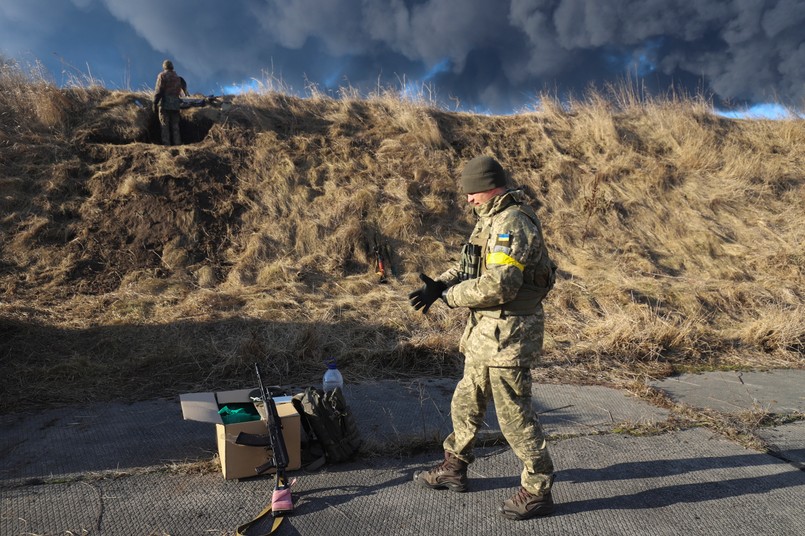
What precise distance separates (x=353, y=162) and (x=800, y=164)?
9.97m

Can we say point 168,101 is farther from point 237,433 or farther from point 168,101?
point 237,433

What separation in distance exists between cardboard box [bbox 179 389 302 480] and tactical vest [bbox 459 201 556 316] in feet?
4.67

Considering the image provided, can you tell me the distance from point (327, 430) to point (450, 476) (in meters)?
0.85

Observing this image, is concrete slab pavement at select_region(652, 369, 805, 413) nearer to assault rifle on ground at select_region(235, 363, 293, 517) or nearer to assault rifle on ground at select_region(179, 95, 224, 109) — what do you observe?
assault rifle on ground at select_region(235, 363, 293, 517)

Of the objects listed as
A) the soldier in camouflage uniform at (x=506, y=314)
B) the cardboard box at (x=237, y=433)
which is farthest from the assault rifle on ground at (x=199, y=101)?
the soldier in camouflage uniform at (x=506, y=314)

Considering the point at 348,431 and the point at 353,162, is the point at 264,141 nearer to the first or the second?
the point at 353,162

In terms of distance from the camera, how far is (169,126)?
991cm

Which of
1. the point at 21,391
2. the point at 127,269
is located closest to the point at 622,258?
the point at 127,269

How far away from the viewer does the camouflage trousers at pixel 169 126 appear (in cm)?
983

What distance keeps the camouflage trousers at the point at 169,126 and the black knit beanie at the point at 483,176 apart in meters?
8.19

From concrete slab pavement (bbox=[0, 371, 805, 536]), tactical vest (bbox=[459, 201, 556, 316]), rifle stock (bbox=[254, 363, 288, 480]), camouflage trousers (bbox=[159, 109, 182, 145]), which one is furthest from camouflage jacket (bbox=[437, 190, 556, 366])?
camouflage trousers (bbox=[159, 109, 182, 145])

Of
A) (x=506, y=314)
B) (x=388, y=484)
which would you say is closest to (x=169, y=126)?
(x=388, y=484)

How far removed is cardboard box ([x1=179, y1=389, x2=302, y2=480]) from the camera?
3383mm

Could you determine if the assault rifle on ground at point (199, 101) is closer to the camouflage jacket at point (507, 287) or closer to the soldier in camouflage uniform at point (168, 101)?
the soldier in camouflage uniform at point (168, 101)
